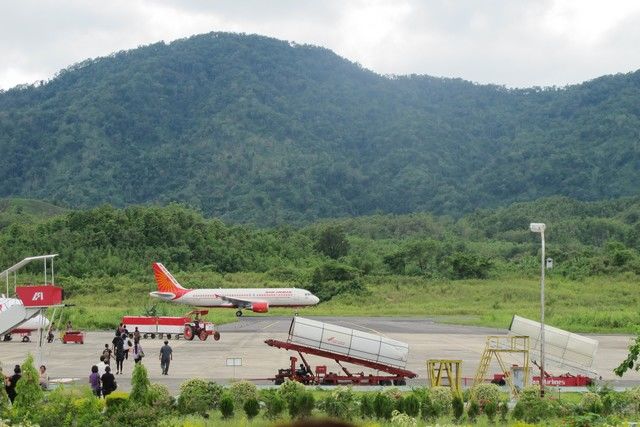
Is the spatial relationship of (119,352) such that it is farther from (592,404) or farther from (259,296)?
(259,296)

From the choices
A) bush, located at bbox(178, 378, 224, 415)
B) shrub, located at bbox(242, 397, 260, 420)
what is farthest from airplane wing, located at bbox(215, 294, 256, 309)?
shrub, located at bbox(242, 397, 260, 420)

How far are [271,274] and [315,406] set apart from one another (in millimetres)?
72825

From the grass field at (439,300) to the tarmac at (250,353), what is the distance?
5386 mm

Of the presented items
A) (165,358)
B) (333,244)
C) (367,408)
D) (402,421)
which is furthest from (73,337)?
(333,244)

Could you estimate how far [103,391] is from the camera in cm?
2708

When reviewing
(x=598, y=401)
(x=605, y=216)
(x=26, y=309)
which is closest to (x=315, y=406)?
(x=598, y=401)

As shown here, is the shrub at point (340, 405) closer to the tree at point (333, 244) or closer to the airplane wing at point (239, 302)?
the airplane wing at point (239, 302)

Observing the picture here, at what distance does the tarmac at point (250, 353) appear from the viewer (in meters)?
34.9

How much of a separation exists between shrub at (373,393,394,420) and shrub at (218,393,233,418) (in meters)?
3.57

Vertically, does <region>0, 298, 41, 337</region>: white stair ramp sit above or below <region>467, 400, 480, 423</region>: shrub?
above

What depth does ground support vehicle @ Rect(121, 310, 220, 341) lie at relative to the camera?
5097 cm

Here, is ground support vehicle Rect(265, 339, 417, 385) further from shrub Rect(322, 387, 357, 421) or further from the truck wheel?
the truck wheel

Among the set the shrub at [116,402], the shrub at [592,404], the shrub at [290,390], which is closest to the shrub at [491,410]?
the shrub at [592,404]

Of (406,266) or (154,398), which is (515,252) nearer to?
(406,266)
